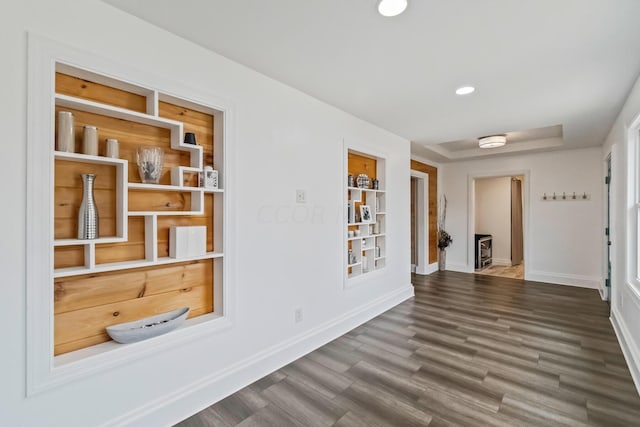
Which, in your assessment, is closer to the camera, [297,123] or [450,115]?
[297,123]

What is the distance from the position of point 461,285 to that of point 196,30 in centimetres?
522

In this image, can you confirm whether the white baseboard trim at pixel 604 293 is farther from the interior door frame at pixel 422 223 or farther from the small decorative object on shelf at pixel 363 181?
the small decorative object on shelf at pixel 363 181

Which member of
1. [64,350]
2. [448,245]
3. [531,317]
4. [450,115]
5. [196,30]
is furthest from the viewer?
[448,245]

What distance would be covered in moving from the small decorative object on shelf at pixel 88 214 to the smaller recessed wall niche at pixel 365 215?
7.39 feet

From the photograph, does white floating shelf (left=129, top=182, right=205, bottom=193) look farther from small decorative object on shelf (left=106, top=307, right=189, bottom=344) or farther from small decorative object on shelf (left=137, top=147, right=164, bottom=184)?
small decorative object on shelf (left=106, top=307, right=189, bottom=344)

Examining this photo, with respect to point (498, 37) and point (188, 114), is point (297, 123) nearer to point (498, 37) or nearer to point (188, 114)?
point (188, 114)

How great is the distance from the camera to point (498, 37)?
1.86 meters

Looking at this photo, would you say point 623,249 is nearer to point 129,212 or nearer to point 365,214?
point 365,214

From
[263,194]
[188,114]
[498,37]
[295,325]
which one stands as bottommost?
[295,325]

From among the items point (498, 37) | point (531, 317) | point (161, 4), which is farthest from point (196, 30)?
point (531, 317)

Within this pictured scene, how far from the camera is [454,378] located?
235 cm

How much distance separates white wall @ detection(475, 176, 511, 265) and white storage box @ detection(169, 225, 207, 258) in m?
7.42

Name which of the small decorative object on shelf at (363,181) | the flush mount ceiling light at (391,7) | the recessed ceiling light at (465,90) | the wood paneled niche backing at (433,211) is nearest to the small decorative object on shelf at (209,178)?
the flush mount ceiling light at (391,7)

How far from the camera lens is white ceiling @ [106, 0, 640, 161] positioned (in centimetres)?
162
